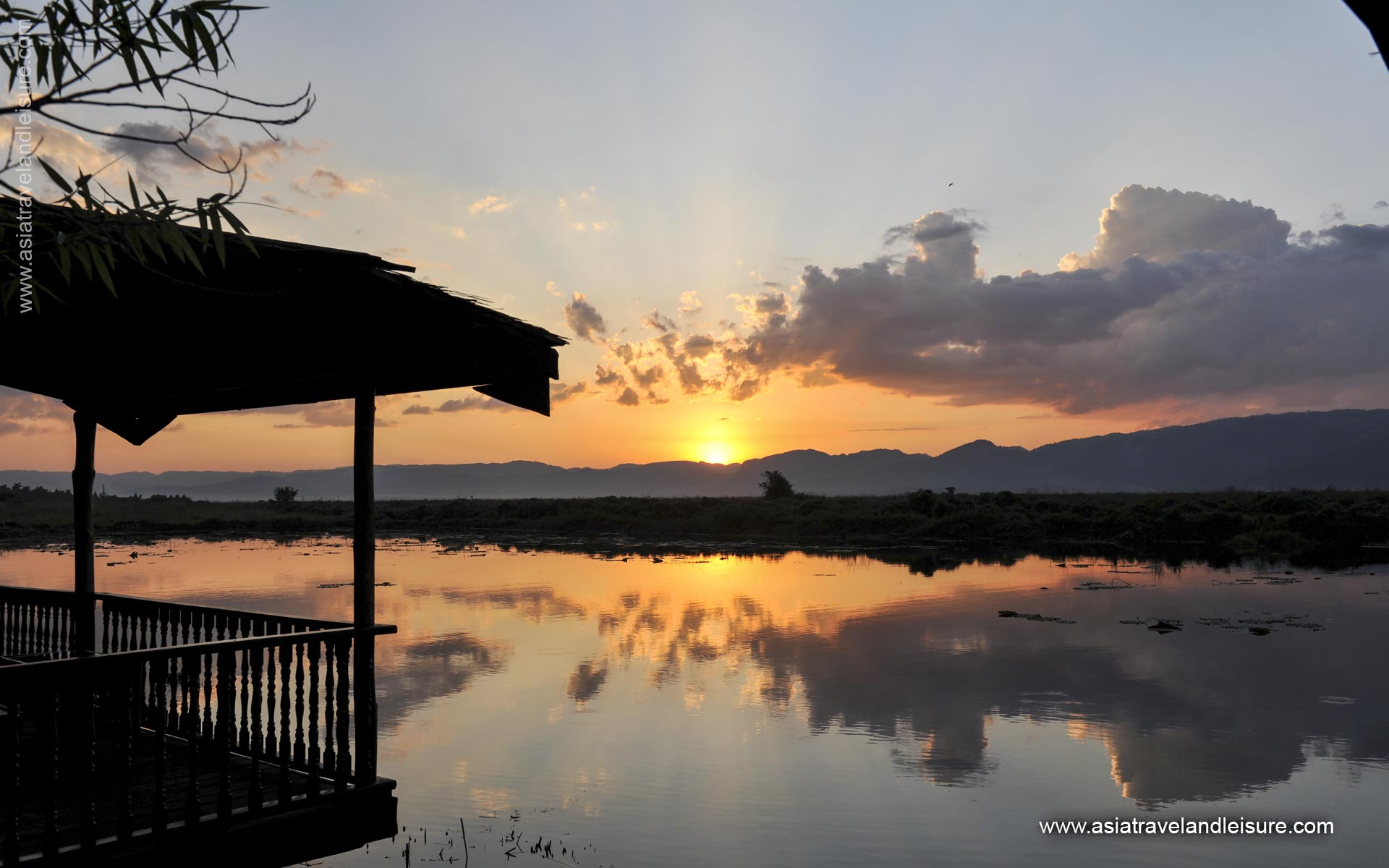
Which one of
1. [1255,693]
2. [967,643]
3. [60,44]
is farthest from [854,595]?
[60,44]

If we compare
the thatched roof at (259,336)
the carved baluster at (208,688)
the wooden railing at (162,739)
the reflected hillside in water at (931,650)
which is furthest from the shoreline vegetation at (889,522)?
the carved baluster at (208,688)

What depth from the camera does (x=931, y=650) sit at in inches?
639

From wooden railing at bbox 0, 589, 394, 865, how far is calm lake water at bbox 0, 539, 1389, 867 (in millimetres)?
1699

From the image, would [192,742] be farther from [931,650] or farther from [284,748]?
[931,650]

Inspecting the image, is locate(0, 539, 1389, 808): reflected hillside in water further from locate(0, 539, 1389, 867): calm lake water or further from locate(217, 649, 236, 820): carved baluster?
locate(217, 649, 236, 820): carved baluster

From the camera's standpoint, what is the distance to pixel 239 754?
6574mm

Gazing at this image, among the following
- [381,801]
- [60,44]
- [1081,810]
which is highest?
[60,44]

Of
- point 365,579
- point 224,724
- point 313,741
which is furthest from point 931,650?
point 224,724

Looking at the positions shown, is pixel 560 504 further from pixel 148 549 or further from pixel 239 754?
pixel 239 754

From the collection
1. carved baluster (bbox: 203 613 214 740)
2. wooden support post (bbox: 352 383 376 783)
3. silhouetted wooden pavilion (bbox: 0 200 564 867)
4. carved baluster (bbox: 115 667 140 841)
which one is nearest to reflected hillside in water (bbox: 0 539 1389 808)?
carved baluster (bbox: 203 613 214 740)

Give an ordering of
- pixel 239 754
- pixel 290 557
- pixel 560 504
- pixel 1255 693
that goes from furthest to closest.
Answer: pixel 560 504 < pixel 290 557 < pixel 1255 693 < pixel 239 754

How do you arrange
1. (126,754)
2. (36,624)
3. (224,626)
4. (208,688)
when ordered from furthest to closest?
(36,624), (224,626), (208,688), (126,754)

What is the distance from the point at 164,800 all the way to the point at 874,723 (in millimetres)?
8239

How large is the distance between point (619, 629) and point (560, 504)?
5882cm
